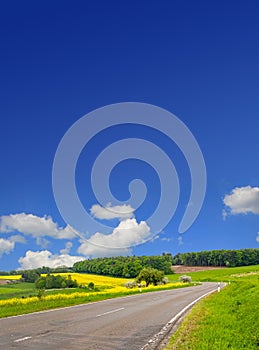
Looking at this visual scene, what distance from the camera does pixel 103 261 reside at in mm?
142250

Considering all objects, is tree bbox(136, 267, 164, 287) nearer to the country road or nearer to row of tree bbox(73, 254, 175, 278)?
row of tree bbox(73, 254, 175, 278)

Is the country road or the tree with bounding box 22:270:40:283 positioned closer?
the country road

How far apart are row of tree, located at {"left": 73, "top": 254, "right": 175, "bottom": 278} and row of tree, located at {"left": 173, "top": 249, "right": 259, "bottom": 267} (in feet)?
70.5

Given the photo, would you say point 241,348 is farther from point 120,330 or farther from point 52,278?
point 52,278

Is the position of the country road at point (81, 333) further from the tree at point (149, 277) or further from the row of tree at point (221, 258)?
the row of tree at point (221, 258)

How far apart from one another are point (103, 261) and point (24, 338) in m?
135

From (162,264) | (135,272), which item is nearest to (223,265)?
(162,264)

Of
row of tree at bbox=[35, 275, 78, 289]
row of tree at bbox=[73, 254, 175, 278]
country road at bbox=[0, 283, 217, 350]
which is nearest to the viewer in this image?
country road at bbox=[0, 283, 217, 350]

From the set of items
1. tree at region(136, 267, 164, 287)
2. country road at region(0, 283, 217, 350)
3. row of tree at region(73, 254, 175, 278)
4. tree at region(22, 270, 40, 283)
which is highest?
row of tree at region(73, 254, 175, 278)

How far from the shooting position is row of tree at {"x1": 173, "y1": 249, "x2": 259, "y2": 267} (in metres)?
146

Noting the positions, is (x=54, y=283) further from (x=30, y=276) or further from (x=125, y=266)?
(x=125, y=266)

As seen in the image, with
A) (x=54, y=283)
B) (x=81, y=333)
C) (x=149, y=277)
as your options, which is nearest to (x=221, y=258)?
(x=54, y=283)

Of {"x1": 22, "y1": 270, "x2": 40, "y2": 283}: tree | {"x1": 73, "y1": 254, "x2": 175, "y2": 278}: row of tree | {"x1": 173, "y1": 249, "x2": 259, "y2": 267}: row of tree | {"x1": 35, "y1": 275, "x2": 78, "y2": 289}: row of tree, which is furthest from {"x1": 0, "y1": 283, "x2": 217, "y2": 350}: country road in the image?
{"x1": 173, "y1": 249, "x2": 259, "y2": 267}: row of tree

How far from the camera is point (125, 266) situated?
406 ft
